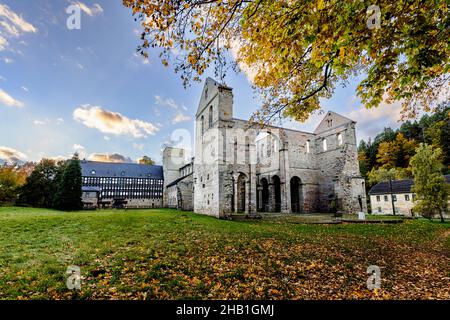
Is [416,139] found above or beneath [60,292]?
above

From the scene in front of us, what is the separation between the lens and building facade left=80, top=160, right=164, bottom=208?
5370 centimetres

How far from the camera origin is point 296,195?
27516 mm

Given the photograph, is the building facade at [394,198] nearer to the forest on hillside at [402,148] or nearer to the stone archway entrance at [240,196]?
the forest on hillside at [402,148]

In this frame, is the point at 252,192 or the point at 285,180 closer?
the point at 252,192

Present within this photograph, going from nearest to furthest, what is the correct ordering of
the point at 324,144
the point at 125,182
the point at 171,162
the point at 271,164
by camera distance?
the point at 324,144
the point at 271,164
the point at 171,162
the point at 125,182

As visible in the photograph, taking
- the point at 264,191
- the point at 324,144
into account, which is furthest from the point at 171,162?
the point at 324,144

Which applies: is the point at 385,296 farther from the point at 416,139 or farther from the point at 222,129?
the point at 416,139

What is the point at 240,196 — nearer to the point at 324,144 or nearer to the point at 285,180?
the point at 285,180

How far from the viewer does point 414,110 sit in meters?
7.55

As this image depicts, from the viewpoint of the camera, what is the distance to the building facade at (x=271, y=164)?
18.9 metres

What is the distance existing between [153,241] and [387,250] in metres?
8.58

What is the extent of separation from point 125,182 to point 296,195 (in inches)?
1812

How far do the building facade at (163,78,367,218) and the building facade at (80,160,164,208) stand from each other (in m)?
34.4
